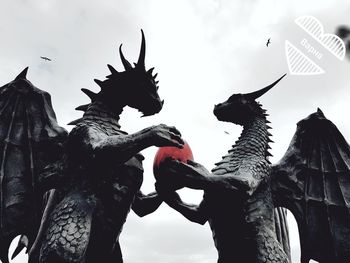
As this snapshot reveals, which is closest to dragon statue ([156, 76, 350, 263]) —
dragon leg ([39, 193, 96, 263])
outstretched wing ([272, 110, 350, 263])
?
outstretched wing ([272, 110, 350, 263])

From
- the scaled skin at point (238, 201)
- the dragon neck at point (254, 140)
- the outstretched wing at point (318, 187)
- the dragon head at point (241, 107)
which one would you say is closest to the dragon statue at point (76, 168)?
the scaled skin at point (238, 201)

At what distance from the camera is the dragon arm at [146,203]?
17.6 feet

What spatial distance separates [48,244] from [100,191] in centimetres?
78

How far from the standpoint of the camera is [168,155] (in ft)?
14.6

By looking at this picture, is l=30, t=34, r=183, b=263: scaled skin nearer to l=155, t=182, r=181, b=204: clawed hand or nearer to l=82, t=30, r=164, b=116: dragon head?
l=82, t=30, r=164, b=116: dragon head

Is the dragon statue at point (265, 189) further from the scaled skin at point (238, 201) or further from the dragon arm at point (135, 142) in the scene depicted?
the dragon arm at point (135, 142)

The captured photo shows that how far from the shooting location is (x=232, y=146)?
5.65 meters

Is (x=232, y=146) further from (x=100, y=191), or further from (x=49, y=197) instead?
(x=49, y=197)

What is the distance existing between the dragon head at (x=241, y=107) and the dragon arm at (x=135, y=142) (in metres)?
1.87

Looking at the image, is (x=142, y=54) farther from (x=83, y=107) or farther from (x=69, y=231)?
(x=69, y=231)

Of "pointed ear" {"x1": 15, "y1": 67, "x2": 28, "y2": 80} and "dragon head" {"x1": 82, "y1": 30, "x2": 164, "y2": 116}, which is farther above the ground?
"pointed ear" {"x1": 15, "y1": 67, "x2": 28, "y2": 80}

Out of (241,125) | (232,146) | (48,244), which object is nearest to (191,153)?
(232,146)

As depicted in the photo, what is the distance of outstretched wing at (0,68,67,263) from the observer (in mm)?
4898

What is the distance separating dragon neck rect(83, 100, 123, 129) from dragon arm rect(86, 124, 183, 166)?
660 mm
